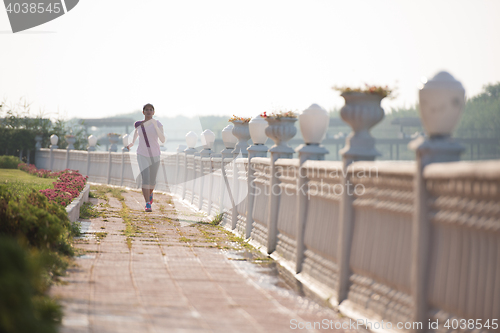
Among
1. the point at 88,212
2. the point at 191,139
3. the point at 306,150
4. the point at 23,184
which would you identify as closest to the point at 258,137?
the point at 306,150

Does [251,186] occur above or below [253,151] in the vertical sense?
below

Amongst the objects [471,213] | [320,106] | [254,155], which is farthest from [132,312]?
[254,155]

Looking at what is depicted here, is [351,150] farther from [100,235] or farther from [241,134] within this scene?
[241,134]

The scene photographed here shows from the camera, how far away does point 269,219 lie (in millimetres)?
8906

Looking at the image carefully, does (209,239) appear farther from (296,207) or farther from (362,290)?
(362,290)

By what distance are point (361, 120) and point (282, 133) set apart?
3.15m

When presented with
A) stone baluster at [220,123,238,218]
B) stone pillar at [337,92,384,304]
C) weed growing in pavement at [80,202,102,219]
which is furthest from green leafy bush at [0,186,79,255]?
stone baluster at [220,123,238,218]

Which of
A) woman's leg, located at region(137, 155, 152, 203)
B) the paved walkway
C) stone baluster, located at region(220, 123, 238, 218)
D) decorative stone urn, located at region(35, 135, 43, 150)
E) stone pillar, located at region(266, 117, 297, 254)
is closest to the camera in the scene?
the paved walkway

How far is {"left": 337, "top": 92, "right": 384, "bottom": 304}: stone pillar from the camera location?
19.0 ft

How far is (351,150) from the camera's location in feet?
19.2

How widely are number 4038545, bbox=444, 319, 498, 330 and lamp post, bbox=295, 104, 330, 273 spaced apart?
3412 mm

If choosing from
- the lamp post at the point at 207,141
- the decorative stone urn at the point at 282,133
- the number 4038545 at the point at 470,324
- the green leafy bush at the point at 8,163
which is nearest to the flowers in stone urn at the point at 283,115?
the decorative stone urn at the point at 282,133

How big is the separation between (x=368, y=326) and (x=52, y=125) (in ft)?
124

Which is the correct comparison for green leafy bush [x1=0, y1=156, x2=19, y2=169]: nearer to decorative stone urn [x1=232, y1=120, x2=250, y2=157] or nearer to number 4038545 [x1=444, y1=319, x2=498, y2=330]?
decorative stone urn [x1=232, y1=120, x2=250, y2=157]
